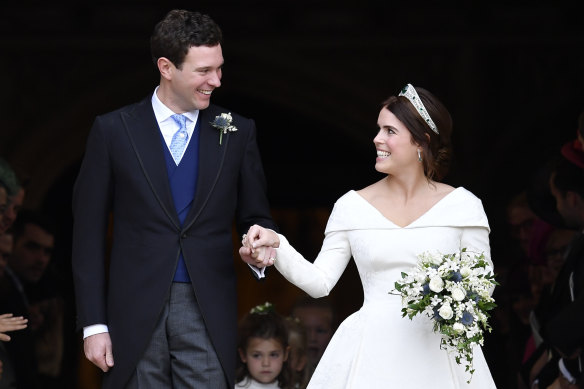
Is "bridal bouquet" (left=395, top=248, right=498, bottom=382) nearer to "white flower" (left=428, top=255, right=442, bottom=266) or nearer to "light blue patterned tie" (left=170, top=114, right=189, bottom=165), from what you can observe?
"white flower" (left=428, top=255, right=442, bottom=266)

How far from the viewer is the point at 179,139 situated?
474 centimetres

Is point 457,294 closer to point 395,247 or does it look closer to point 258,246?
point 395,247

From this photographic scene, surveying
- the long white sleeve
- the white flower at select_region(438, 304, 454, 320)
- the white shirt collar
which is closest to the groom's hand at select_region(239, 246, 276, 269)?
the long white sleeve

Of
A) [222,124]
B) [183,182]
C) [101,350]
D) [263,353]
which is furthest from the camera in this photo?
[263,353]

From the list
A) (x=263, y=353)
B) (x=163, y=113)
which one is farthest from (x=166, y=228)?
(x=263, y=353)

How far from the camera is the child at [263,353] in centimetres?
662

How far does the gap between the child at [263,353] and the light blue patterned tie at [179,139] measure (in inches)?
84.2

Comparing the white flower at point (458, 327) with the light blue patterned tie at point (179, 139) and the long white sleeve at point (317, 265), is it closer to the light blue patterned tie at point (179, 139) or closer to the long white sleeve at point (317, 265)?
the long white sleeve at point (317, 265)

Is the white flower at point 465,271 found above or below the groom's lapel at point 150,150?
below

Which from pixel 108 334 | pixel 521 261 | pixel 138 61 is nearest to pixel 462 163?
pixel 521 261

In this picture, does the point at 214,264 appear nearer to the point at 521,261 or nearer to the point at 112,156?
the point at 112,156

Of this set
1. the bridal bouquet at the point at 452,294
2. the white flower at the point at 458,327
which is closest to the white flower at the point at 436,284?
the bridal bouquet at the point at 452,294

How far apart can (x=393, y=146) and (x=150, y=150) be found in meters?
0.88

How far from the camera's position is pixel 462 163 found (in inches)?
392
